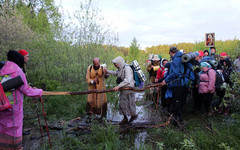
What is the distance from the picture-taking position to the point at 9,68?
286 centimetres

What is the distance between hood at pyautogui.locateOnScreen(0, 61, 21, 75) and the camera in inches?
111

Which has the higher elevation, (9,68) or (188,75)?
(9,68)

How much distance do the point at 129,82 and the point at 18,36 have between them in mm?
7443

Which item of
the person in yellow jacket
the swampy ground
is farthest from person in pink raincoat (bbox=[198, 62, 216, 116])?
the person in yellow jacket

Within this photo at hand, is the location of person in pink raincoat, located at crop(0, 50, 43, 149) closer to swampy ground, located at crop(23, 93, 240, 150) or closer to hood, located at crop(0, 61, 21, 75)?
hood, located at crop(0, 61, 21, 75)

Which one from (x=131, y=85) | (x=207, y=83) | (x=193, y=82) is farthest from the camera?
(x=207, y=83)

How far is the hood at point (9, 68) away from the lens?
2828mm

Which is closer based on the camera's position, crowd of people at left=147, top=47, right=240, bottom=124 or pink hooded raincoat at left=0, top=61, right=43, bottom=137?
pink hooded raincoat at left=0, top=61, right=43, bottom=137

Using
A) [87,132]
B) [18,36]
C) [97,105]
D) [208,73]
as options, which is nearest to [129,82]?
[87,132]

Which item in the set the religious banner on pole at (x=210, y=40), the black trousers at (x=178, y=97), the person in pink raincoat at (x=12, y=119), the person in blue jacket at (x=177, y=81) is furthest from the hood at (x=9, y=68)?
the religious banner on pole at (x=210, y=40)

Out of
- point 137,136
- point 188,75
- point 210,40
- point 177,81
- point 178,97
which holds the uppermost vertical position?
point 210,40

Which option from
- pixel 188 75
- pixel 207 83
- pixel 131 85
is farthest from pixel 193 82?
pixel 131 85

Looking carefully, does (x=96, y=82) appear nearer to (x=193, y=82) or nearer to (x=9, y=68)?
(x=193, y=82)

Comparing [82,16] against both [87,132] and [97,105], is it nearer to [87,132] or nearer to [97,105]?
[97,105]
